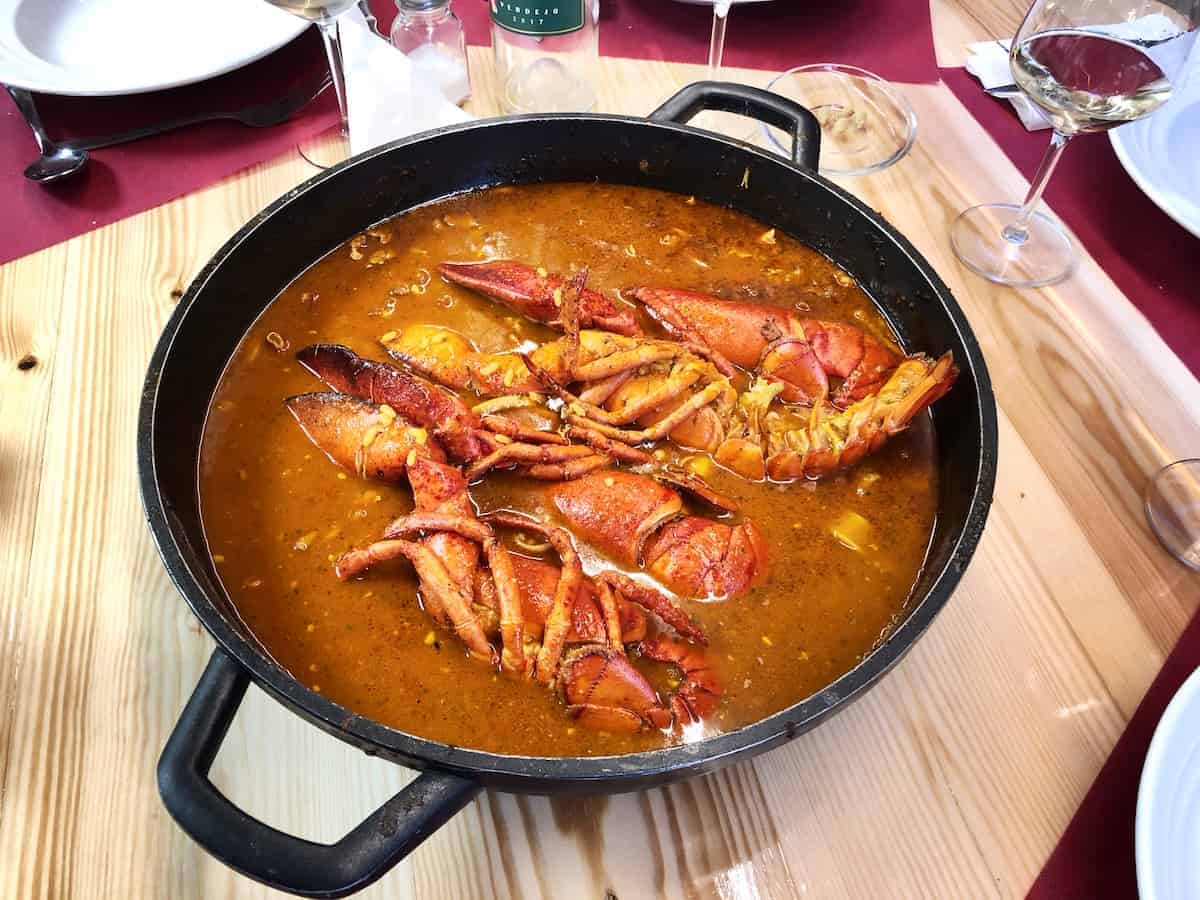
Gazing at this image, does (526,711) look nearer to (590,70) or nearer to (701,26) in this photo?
(590,70)

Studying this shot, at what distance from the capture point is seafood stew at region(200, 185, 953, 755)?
1.24 metres

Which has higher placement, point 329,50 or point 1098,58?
point 1098,58

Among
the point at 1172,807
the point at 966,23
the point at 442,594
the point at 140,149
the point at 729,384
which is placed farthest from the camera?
the point at 966,23

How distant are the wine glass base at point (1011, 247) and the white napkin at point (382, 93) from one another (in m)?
1.18

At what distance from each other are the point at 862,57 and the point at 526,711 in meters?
1.95

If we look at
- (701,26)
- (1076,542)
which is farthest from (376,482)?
(701,26)

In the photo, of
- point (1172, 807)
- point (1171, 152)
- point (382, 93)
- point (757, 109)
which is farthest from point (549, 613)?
point (1171, 152)

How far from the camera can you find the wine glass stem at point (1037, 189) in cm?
173

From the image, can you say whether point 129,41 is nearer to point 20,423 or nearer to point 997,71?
point 20,423

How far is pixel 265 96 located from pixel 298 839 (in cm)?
186

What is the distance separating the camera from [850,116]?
2.19m

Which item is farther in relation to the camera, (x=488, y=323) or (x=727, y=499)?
(x=488, y=323)

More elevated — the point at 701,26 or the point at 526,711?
the point at 701,26

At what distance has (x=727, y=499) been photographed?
141 centimetres
